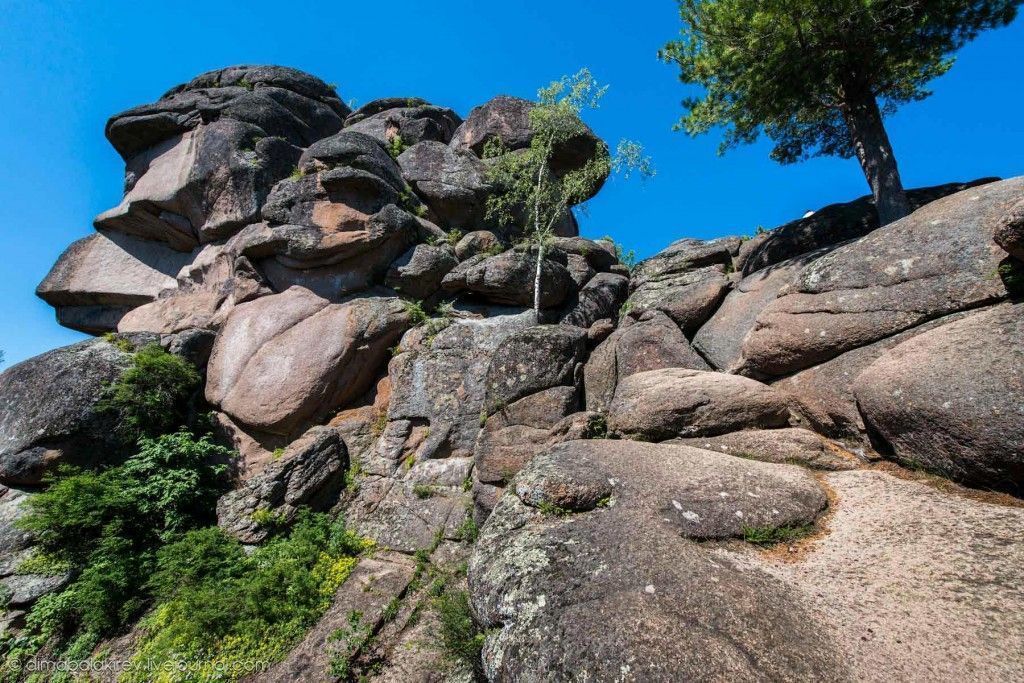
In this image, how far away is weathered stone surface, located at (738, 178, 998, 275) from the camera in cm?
1076

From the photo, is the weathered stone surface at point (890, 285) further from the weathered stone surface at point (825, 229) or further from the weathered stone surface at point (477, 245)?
the weathered stone surface at point (477, 245)

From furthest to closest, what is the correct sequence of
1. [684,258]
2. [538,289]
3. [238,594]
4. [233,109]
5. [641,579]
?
[233,109], [538,289], [684,258], [238,594], [641,579]

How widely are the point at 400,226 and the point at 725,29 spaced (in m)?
12.6

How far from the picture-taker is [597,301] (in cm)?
1702

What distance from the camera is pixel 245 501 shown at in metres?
11.6

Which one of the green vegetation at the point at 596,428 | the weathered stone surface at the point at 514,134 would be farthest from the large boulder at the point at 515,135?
the green vegetation at the point at 596,428

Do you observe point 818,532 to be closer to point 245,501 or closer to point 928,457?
Result: point 928,457

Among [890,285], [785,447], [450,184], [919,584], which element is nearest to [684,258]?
[890,285]

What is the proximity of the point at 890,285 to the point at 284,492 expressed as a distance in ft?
47.0

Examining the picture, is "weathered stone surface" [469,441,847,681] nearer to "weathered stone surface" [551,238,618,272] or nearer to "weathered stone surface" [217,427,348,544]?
"weathered stone surface" [217,427,348,544]

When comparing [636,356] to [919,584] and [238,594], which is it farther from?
[238,594]

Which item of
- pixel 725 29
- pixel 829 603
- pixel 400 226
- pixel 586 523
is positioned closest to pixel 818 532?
pixel 829 603

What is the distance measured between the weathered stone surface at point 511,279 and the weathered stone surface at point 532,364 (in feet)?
16.0

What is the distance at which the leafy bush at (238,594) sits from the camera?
796 centimetres
